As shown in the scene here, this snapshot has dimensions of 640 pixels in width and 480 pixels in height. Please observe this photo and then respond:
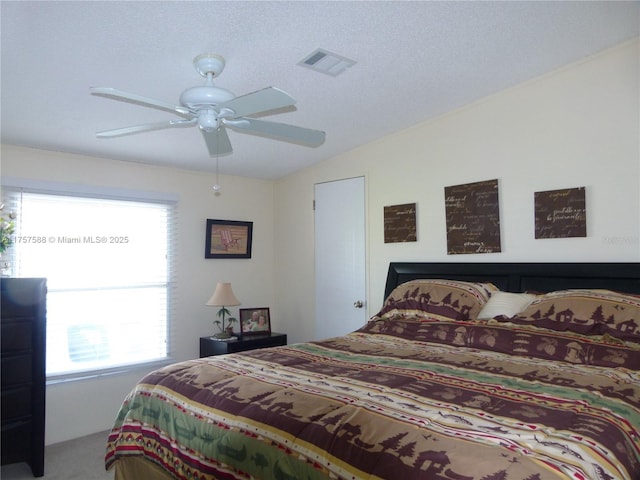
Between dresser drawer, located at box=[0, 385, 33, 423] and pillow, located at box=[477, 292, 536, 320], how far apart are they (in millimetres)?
2912

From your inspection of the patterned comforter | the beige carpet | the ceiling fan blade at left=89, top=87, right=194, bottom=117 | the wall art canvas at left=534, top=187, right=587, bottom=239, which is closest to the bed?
the patterned comforter

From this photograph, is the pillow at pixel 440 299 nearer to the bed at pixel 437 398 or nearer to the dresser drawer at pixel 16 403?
the bed at pixel 437 398

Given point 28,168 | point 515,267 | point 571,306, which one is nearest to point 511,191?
point 515,267

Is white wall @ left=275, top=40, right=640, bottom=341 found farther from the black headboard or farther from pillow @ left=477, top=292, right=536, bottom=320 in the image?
pillow @ left=477, top=292, right=536, bottom=320

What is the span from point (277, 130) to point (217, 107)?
0.41 m

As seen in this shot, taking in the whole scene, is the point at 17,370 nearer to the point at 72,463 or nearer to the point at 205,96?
the point at 72,463

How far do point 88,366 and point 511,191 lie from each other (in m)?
3.48

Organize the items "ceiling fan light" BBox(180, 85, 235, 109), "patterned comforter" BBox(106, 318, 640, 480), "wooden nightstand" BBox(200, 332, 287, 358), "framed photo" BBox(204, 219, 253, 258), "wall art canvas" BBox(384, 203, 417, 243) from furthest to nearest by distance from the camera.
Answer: "framed photo" BBox(204, 219, 253, 258), "wooden nightstand" BBox(200, 332, 287, 358), "wall art canvas" BBox(384, 203, 417, 243), "ceiling fan light" BBox(180, 85, 235, 109), "patterned comforter" BBox(106, 318, 640, 480)

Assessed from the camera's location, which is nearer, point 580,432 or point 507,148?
point 580,432

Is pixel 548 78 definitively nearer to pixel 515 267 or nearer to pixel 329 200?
pixel 515 267

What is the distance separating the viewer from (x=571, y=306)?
2564 mm

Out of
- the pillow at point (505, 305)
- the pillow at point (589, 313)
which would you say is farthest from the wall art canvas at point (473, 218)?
the pillow at point (589, 313)

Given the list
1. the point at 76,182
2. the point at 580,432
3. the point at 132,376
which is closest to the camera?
the point at 580,432

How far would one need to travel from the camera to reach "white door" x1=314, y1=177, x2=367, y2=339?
4.26 metres
